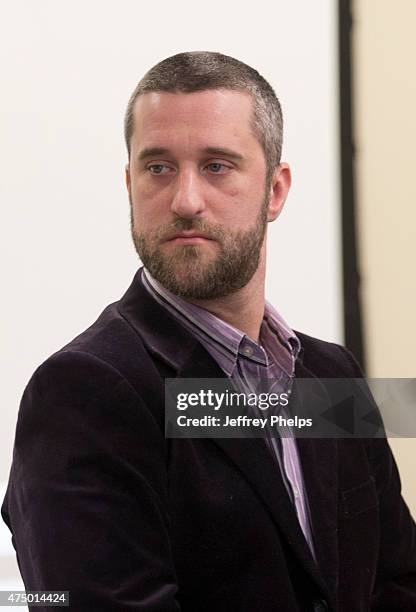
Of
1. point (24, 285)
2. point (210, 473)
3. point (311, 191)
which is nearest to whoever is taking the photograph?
point (210, 473)

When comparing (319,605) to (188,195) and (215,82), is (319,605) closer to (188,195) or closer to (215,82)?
(188,195)

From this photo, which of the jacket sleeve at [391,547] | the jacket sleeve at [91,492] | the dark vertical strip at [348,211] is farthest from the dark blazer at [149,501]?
the dark vertical strip at [348,211]

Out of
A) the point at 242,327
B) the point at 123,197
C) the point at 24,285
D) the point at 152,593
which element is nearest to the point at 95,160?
the point at 123,197

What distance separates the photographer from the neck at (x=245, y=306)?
43.4 inches

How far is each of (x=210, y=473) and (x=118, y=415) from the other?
12cm

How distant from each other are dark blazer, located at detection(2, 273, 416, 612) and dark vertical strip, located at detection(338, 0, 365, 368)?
25.1 inches

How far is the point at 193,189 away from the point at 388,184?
775 millimetres

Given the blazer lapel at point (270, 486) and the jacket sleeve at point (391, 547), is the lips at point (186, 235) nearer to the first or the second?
the blazer lapel at point (270, 486)

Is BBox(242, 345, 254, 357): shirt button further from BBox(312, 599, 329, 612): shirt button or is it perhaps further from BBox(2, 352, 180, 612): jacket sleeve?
BBox(312, 599, 329, 612): shirt button

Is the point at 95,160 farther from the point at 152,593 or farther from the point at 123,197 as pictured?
the point at 152,593

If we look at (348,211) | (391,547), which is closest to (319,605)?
(391,547)

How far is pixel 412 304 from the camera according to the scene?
1711mm

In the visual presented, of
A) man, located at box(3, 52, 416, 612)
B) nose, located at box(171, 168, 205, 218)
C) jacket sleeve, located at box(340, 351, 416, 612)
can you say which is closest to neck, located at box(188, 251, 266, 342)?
man, located at box(3, 52, 416, 612)

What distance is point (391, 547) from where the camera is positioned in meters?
1.18
